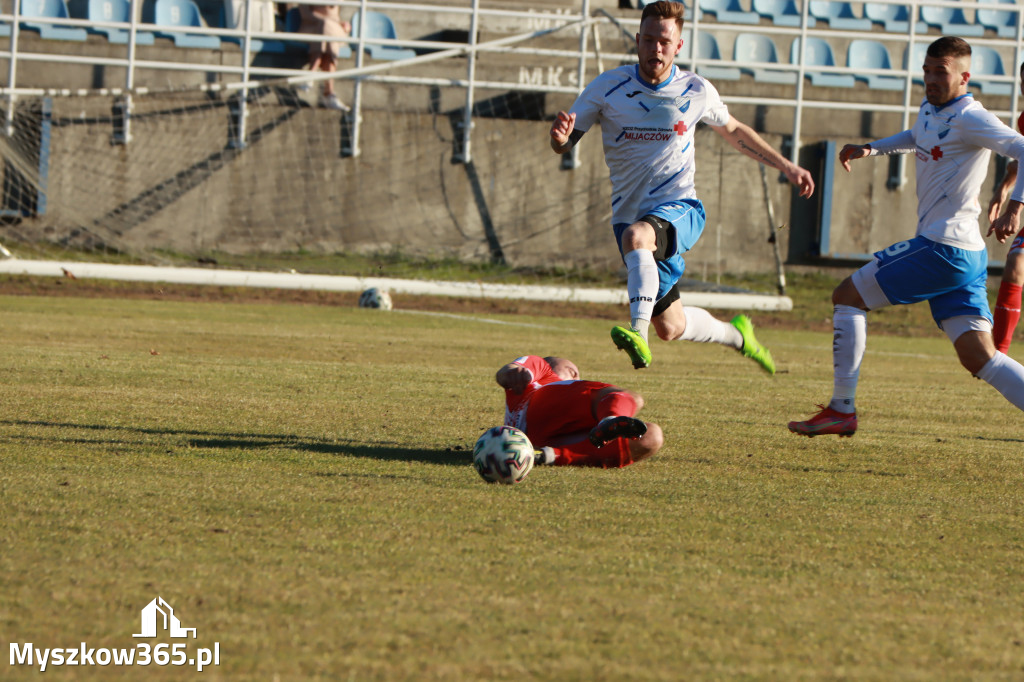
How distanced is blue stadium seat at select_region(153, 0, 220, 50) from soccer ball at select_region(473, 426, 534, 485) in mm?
16793

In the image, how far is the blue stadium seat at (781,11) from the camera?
878 inches

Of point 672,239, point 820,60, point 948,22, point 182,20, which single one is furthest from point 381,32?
point 672,239

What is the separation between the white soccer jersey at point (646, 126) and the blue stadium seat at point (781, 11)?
17.4 meters

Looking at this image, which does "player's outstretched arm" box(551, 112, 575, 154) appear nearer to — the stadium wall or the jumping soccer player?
the jumping soccer player

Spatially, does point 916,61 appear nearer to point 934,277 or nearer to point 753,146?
point 753,146

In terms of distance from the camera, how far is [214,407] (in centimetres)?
609

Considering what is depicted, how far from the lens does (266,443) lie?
16.7 feet

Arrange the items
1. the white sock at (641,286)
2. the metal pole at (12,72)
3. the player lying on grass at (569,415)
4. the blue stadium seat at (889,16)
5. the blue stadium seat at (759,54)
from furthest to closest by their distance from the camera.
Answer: the blue stadium seat at (889,16) → the blue stadium seat at (759,54) → the metal pole at (12,72) → the white sock at (641,286) → the player lying on grass at (569,415)

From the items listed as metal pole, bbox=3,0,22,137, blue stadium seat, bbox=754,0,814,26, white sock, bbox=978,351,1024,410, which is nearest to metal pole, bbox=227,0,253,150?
metal pole, bbox=3,0,22,137

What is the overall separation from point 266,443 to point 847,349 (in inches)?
118

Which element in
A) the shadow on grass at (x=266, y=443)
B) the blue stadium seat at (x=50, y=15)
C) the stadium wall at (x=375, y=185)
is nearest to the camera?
the shadow on grass at (x=266, y=443)

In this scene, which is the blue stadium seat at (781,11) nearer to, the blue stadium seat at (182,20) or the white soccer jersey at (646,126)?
the blue stadium seat at (182,20)

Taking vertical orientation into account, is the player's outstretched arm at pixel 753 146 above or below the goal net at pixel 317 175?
below

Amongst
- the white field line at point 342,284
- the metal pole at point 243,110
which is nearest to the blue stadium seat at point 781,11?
the white field line at point 342,284
